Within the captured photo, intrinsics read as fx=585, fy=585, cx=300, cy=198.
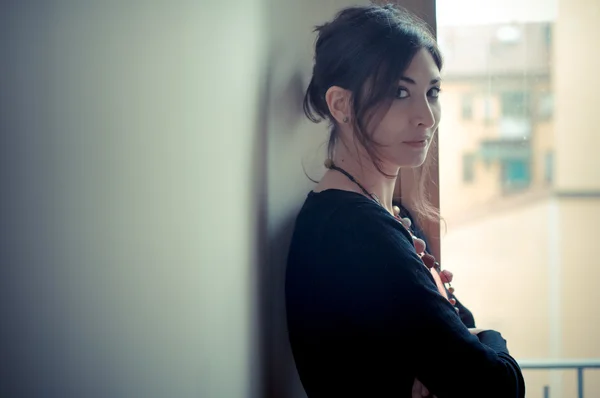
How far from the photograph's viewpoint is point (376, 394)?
93cm

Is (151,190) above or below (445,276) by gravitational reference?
above

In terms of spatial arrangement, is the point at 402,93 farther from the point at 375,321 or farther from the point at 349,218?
the point at 375,321

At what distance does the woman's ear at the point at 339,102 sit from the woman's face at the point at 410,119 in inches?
2.7

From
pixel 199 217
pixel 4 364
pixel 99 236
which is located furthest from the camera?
pixel 199 217

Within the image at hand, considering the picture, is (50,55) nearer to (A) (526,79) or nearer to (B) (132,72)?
(B) (132,72)

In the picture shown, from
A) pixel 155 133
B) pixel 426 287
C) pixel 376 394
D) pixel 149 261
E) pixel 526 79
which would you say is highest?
pixel 526 79

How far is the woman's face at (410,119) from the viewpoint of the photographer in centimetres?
104

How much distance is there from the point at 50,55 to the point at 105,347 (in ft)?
0.65


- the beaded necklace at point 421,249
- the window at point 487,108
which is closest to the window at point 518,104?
the window at point 487,108

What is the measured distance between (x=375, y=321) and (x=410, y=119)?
1.21ft

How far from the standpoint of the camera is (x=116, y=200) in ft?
1.40

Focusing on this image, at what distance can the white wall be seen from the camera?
1.02 ft

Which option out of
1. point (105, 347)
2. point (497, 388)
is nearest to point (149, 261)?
point (105, 347)

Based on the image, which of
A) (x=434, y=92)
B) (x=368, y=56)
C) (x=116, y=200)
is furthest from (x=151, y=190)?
(x=434, y=92)
